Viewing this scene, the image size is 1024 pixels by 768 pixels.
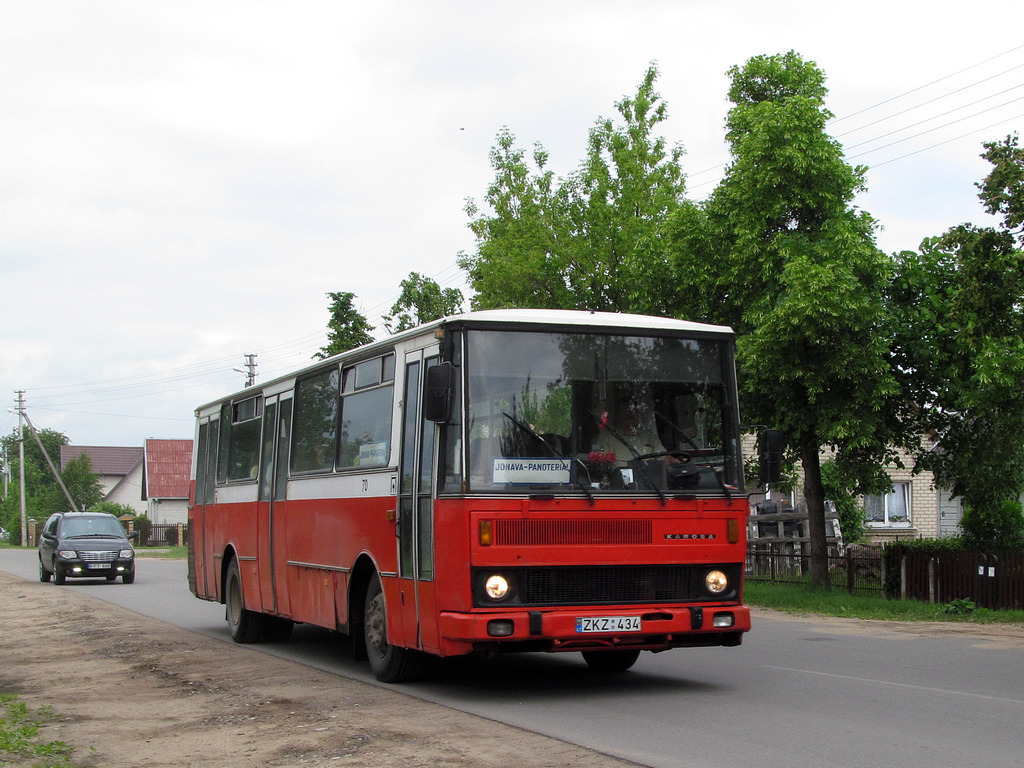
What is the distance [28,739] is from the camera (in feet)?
28.3

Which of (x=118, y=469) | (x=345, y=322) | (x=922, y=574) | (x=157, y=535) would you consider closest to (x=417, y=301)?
(x=345, y=322)

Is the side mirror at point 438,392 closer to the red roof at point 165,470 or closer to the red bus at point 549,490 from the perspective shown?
the red bus at point 549,490

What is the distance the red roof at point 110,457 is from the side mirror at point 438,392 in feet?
328

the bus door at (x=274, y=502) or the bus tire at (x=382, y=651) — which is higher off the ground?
the bus door at (x=274, y=502)

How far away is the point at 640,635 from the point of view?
9672 millimetres

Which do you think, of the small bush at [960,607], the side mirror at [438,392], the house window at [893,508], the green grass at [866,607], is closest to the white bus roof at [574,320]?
the side mirror at [438,392]

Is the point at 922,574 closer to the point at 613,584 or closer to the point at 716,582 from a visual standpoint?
the point at 716,582

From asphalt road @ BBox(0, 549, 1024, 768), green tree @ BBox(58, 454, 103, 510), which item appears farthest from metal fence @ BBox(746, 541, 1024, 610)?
green tree @ BBox(58, 454, 103, 510)

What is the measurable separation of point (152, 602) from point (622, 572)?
53.3 ft

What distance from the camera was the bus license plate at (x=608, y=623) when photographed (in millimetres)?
9469

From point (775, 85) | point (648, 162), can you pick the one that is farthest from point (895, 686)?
point (648, 162)

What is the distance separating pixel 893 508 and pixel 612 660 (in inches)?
1199

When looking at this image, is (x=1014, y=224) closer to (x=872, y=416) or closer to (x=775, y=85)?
(x=872, y=416)

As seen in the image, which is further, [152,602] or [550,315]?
[152,602]
